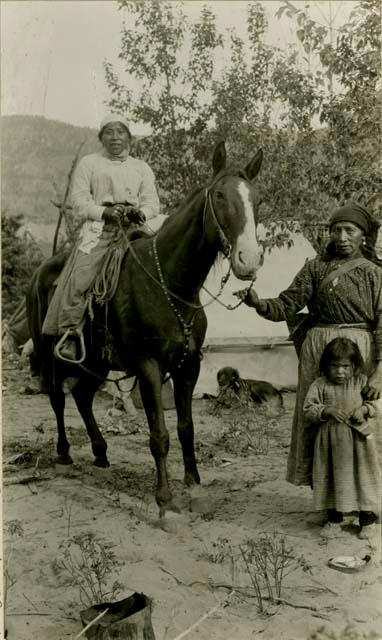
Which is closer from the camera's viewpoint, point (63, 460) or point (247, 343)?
point (63, 460)

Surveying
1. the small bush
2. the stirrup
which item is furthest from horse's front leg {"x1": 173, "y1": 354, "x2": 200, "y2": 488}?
the small bush

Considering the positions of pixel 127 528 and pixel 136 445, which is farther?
pixel 136 445

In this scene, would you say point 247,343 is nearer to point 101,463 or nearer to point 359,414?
point 101,463

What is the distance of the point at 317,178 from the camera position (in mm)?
5047

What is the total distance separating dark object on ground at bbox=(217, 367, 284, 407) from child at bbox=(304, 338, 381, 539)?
3.40 m

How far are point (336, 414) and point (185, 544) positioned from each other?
3.83 ft

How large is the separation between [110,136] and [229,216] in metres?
1.54

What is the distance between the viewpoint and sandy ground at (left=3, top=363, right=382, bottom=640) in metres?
2.79

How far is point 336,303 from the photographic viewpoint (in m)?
3.55

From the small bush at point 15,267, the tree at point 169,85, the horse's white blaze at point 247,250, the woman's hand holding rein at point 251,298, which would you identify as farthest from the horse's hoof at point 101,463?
the small bush at point 15,267

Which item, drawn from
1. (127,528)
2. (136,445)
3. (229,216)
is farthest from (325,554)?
(136,445)

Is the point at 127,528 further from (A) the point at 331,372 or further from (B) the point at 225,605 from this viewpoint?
(A) the point at 331,372

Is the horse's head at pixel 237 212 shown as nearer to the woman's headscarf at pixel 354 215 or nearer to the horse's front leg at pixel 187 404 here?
the woman's headscarf at pixel 354 215

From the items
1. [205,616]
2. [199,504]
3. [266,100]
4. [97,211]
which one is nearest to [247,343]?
[266,100]
